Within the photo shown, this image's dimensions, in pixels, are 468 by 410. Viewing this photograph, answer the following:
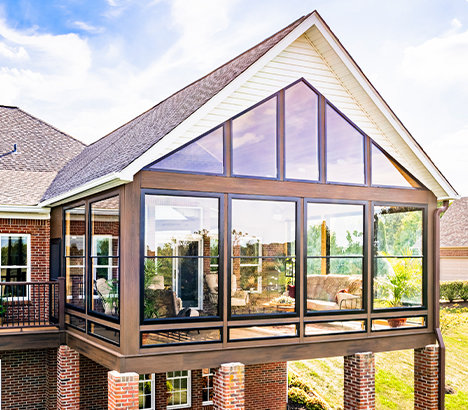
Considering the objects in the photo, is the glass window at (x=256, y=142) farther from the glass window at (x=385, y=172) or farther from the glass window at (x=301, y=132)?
the glass window at (x=385, y=172)

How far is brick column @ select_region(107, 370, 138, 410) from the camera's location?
9.07 meters

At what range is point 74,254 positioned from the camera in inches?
500

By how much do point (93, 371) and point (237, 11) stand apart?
20.8 meters

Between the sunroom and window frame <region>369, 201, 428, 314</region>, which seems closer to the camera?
the sunroom

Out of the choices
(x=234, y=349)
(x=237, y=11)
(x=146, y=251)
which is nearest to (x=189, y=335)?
(x=234, y=349)

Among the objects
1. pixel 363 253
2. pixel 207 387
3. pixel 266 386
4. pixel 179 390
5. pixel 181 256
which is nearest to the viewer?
pixel 181 256

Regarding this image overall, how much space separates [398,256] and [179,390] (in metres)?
6.93

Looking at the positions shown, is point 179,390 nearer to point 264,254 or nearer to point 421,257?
point 264,254

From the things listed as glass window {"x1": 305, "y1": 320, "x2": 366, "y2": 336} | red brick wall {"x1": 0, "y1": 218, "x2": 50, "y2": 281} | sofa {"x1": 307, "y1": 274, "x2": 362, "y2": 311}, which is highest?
red brick wall {"x1": 0, "y1": 218, "x2": 50, "y2": 281}

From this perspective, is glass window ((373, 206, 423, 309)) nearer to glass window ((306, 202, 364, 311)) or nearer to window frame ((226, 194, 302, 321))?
glass window ((306, 202, 364, 311))

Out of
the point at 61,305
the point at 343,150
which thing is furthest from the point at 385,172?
the point at 61,305

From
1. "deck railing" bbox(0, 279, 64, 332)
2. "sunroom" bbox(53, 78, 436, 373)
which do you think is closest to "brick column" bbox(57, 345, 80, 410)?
"sunroom" bbox(53, 78, 436, 373)

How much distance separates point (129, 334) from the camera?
9.20 m

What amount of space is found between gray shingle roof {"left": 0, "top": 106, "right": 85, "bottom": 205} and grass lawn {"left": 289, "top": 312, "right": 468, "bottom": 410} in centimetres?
1166
